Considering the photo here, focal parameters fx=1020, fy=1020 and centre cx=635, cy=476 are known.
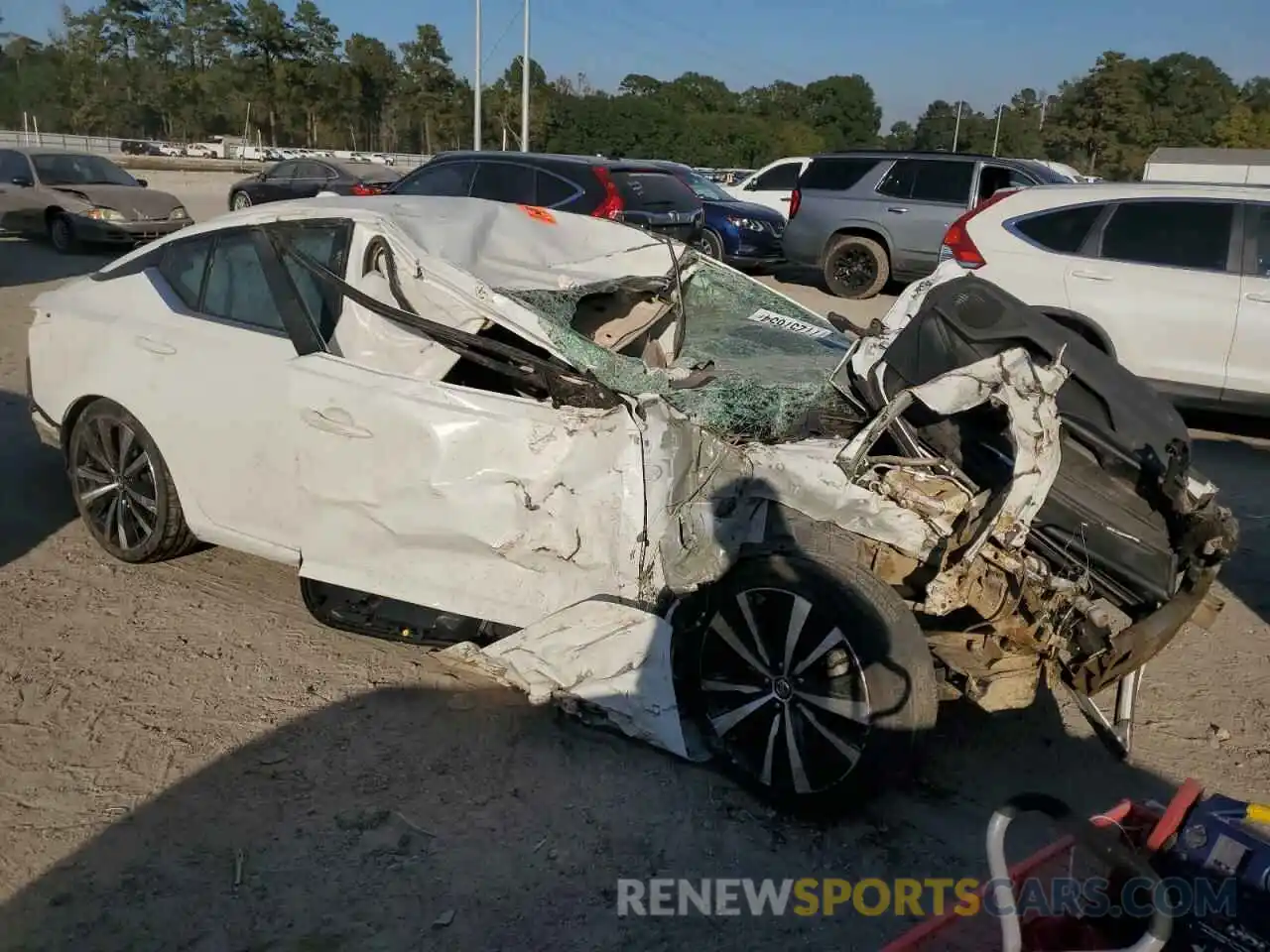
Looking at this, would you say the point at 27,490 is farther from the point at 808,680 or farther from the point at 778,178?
the point at 778,178

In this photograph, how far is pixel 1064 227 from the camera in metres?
7.62

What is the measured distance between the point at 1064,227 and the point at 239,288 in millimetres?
5995

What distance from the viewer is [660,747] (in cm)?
346

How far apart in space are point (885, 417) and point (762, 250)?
13.0 meters

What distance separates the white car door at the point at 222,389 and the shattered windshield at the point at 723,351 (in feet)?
3.51

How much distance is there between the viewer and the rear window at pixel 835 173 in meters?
14.0

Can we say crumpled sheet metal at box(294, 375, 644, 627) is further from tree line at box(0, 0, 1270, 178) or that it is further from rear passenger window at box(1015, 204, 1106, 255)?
tree line at box(0, 0, 1270, 178)

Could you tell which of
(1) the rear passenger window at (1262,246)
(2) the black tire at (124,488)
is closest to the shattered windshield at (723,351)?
(2) the black tire at (124,488)

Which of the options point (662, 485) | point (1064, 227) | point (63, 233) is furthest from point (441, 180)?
point (662, 485)

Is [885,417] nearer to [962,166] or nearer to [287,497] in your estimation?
[287,497]

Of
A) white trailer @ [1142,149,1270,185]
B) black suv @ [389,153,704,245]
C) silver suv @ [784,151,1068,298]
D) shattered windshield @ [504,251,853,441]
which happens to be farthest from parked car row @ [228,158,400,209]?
shattered windshield @ [504,251,853,441]

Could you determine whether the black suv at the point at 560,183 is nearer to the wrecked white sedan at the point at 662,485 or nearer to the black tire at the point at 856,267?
the black tire at the point at 856,267

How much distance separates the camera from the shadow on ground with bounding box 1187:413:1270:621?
17.0 ft

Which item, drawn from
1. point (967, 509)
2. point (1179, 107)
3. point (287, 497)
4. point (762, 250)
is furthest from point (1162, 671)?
point (1179, 107)
